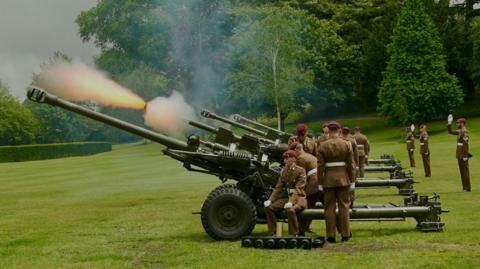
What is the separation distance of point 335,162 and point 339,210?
86 cm

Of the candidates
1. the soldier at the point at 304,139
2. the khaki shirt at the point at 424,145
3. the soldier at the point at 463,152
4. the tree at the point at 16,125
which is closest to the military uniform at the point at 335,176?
the soldier at the point at 304,139

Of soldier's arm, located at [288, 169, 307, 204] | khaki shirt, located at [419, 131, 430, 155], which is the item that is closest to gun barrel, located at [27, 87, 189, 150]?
soldier's arm, located at [288, 169, 307, 204]

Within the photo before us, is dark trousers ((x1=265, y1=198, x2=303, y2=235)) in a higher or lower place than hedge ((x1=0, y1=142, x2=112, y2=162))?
lower

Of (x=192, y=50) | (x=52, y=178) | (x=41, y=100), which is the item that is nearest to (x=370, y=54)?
(x=192, y=50)

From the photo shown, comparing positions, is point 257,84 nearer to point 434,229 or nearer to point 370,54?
point 370,54

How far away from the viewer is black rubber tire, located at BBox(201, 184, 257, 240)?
13.6 meters

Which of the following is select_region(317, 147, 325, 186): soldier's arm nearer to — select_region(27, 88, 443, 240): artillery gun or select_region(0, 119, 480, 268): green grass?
select_region(27, 88, 443, 240): artillery gun

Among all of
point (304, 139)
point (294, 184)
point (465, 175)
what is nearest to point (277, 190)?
point (294, 184)

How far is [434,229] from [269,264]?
13.2 ft

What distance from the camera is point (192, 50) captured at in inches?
2307

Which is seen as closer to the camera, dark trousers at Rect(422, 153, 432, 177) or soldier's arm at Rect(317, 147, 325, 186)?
soldier's arm at Rect(317, 147, 325, 186)

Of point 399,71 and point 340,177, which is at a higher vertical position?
point 399,71

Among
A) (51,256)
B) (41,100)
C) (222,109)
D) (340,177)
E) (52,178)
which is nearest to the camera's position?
(51,256)

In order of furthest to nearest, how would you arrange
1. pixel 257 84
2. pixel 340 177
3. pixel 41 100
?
1. pixel 257 84
2. pixel 41 100
3. pixel 340 177
